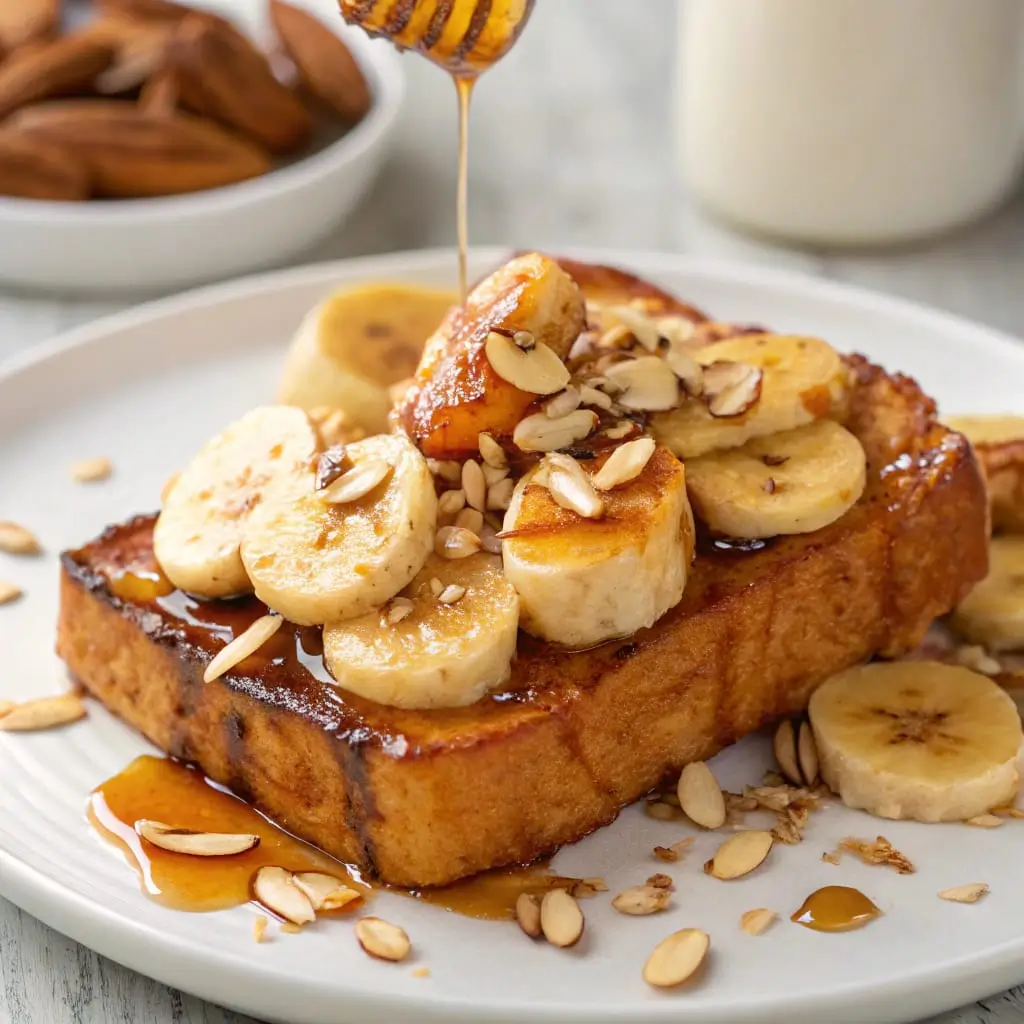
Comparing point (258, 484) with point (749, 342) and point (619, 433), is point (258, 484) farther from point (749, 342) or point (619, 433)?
point (749, 342)

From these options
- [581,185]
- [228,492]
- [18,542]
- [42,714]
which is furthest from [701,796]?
[581,185]

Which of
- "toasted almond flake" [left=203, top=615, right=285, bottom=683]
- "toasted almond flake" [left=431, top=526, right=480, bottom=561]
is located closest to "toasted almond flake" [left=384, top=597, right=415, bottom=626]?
"toasted almond flake" [left=431, top=526, right=480, bottom=561]

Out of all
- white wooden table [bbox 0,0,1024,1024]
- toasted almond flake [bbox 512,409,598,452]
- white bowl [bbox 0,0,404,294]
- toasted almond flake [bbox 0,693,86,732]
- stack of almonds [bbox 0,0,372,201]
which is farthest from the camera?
white wooden table [bbox 0,0,1024,1024]

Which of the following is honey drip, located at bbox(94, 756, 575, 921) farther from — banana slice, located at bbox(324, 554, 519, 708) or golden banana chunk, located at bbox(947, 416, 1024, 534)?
golden banana chunk, located at bbox(947, 416, 1024, 534)

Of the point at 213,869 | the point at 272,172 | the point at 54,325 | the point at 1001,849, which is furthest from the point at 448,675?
the point at 272,172

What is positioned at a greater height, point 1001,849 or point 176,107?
point 176,107

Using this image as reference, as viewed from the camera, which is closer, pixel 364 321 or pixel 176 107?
pixel 364 321

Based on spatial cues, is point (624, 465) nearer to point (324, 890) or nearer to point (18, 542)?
point (324, 890)
